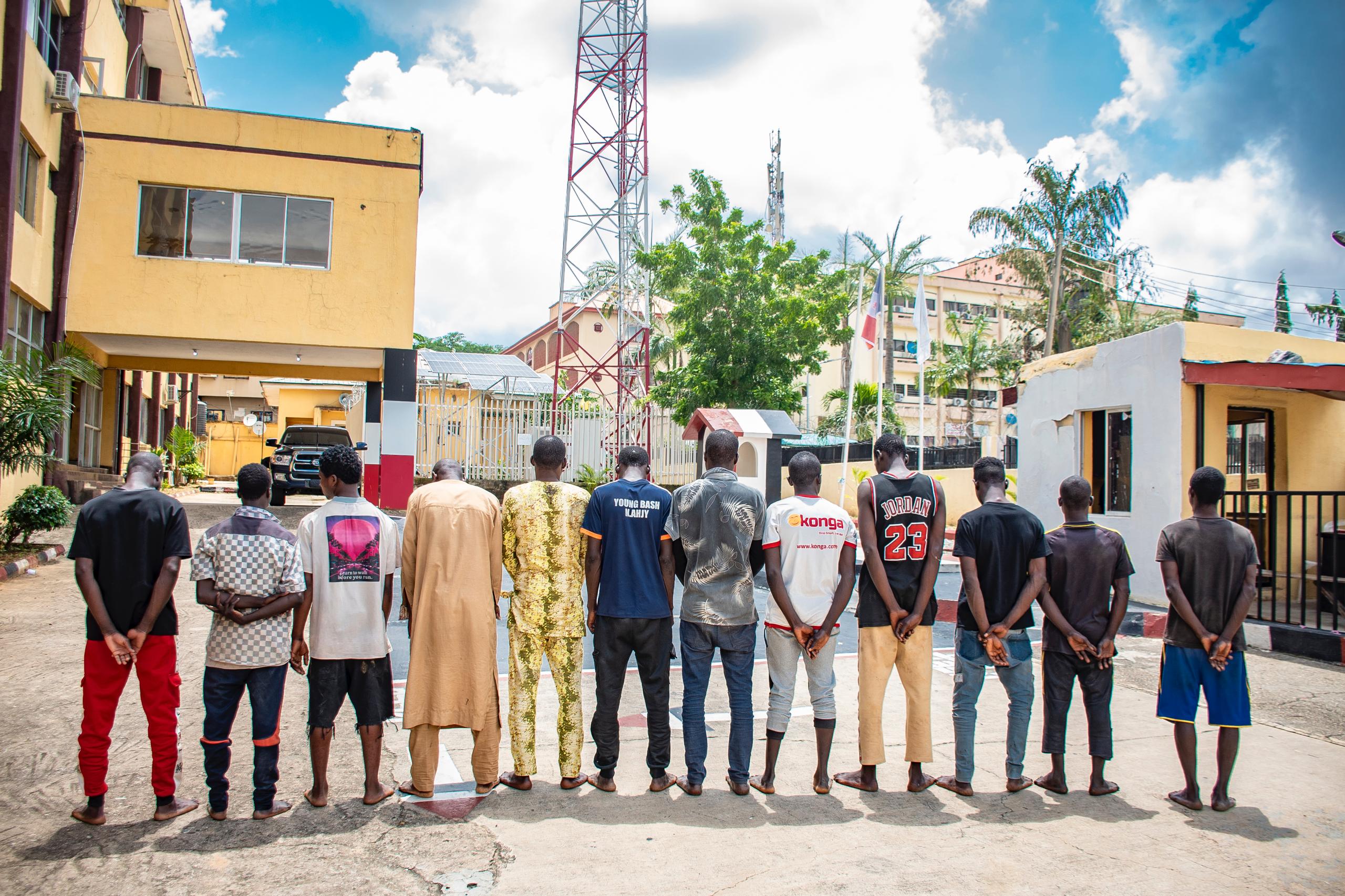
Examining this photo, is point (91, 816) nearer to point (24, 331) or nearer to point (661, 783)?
point (661, 783)

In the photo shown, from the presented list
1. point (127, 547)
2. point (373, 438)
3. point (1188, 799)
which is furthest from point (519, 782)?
point (373, 438)

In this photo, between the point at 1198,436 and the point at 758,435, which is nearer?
the point at 1198,436

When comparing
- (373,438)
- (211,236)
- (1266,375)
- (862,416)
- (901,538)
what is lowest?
(901,538)

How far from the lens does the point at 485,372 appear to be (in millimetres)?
25688

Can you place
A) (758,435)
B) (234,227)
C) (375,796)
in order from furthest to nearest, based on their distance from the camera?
(234,227) → (758,435) → (375,796)

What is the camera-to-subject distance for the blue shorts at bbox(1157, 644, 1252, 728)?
15.8 ft

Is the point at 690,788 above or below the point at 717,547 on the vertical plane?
below

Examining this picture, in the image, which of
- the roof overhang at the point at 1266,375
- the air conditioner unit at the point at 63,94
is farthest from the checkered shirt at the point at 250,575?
the air conditioner unit at the point at 63,94

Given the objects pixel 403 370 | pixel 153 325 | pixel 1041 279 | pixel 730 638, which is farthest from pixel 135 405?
pixel 1041 279

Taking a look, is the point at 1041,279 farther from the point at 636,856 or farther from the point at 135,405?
the point at 636,856

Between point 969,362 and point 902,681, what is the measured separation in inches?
1648

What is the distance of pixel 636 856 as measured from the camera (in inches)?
159

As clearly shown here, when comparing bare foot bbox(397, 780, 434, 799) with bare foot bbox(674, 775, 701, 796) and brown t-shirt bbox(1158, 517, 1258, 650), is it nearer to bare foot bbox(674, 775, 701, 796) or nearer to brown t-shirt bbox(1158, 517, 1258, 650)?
bare foot bbox(674, 775, 701, 796)

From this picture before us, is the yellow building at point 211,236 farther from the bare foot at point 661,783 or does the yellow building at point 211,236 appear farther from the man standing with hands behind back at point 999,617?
the man standing with hands behind back at point 999,617
